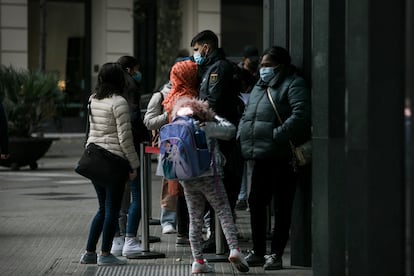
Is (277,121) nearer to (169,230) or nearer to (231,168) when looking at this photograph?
(231,168)

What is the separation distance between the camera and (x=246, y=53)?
1364cm

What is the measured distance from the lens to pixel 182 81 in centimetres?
1012

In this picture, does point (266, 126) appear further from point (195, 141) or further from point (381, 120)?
point (381, 120)

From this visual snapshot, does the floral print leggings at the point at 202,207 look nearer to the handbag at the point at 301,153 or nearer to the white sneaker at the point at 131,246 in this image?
the handbag at the point at 301,153

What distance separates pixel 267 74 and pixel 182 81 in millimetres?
822

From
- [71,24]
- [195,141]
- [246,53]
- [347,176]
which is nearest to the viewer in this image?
[347,176]

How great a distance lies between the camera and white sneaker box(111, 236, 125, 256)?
426 inches

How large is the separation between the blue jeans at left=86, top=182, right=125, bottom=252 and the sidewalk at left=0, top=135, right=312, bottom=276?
234 mm

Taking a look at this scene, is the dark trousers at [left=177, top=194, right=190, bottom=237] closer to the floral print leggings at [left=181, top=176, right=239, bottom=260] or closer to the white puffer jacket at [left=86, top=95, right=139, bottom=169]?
the white puffer jacket at [left=86, top=95, right=139, bottom=169]

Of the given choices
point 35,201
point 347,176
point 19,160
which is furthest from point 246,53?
point 19,160

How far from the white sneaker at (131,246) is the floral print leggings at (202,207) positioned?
4.51 ft

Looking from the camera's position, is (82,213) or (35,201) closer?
(82,213)

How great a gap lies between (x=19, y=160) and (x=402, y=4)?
14.8m

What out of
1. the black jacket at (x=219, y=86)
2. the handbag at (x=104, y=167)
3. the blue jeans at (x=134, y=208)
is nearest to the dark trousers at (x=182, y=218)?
the blue jeans at (x=134, y=208)
